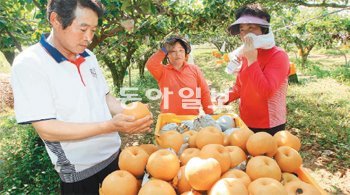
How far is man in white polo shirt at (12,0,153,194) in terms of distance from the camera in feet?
5.10

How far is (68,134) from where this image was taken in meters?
1.56

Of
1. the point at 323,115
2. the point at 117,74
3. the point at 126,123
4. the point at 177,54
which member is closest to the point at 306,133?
the point at 323,115

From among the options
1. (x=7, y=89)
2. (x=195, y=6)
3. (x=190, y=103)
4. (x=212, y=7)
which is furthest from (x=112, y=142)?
(x=7, y=89)

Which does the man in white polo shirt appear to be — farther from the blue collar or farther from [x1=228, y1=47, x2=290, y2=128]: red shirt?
[x1=228, y1=47, x2=290, y2=128]: red shirt

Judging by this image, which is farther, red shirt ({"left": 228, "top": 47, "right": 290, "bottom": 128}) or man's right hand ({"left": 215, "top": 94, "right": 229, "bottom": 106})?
man's right hand ({"left": 215, "top": 94, "right": 229, "bottom": 106})

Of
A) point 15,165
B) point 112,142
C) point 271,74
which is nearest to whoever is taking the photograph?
point 112,142

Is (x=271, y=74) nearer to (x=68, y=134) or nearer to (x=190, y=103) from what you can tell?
(x=190, y=103)

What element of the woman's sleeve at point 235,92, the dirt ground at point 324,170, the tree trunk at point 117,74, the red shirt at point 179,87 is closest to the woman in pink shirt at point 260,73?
the woman's sleeve at point 235,92

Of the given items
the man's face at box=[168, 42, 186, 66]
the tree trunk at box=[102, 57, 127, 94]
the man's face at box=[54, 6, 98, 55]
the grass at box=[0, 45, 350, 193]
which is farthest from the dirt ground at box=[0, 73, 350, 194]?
the tree trunk at box=[102, 57, 127, 94]

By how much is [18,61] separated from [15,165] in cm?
366

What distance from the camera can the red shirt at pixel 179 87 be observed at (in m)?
3.53

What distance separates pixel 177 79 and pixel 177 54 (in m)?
0.29

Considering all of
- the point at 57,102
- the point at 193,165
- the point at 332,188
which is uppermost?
the point at 57,102

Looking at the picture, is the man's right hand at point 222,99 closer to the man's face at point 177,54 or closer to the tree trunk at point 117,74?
the man's face at point 177,54
